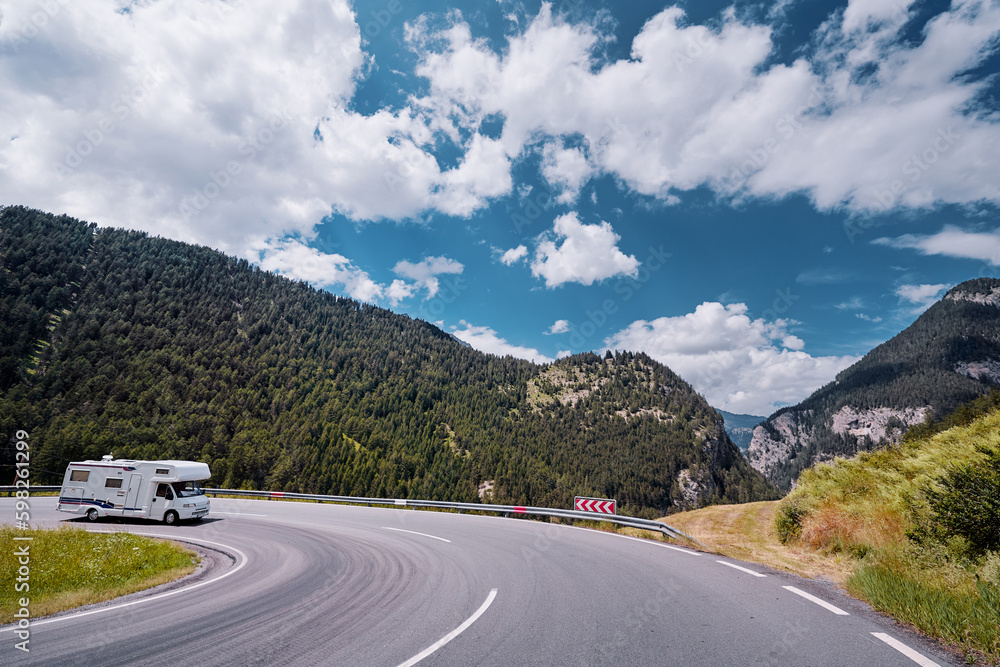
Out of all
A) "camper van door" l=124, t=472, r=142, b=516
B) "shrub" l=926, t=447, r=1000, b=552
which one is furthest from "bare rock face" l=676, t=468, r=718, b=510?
"camper van door" l=124, t=472, r=142, b=516

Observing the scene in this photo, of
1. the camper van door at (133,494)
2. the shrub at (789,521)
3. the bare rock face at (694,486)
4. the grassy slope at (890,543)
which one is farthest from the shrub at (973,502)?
the bare rock face at (694,486)

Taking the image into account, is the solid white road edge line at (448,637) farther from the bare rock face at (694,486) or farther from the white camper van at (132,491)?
the bare rock face at (694,486)

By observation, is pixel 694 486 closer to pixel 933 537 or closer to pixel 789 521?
pixel 789 521

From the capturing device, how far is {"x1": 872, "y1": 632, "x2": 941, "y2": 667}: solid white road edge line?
4359mm

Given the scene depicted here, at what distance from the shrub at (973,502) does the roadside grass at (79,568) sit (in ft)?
55.1

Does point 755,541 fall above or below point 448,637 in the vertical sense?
below

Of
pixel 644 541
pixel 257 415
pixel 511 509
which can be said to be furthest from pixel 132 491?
pixel 257 415

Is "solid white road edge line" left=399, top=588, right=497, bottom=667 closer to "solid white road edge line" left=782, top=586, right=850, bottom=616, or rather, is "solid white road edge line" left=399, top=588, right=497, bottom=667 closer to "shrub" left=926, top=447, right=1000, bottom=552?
"solid white road edge line" left=782, top=586, right=850, bottom=616

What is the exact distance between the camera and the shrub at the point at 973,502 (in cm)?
746

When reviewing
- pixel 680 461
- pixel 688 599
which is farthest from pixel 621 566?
pixel 680 461

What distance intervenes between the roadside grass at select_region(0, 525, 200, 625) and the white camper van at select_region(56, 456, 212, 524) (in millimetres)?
5809

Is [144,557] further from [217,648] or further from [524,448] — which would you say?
[524,448]

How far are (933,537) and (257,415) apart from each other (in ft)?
511

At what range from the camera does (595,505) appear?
18.7m
